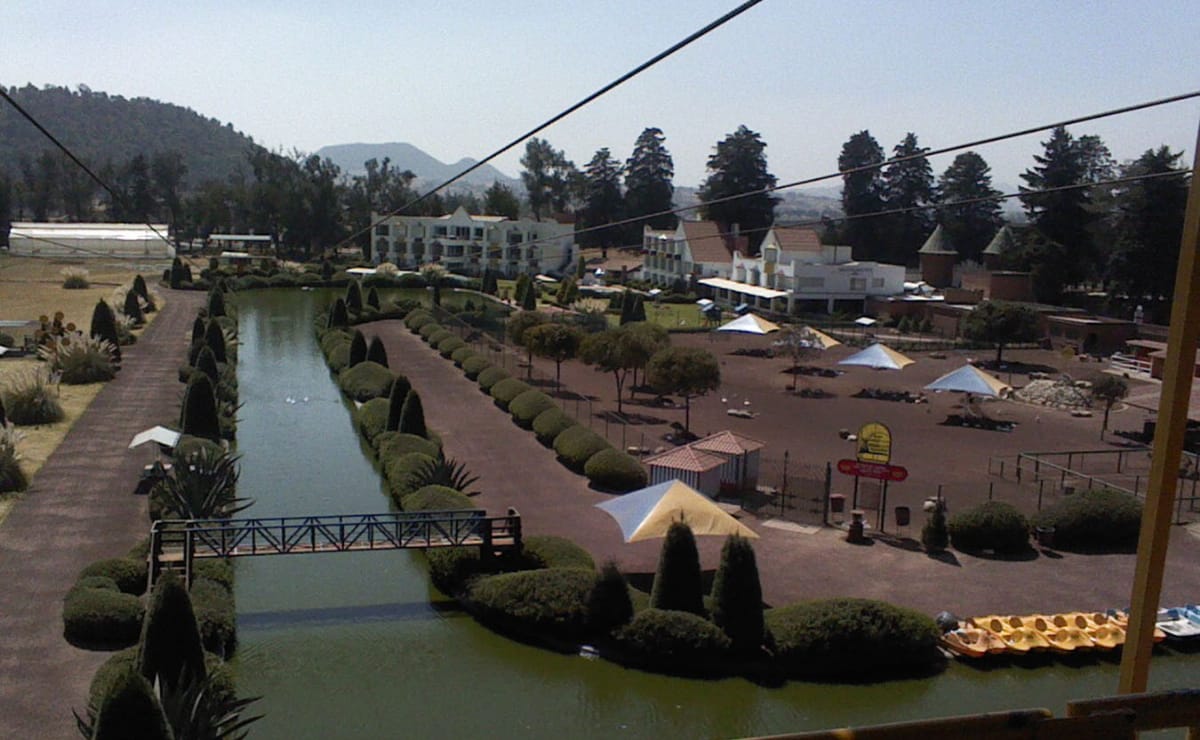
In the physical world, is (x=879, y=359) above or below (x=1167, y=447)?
below

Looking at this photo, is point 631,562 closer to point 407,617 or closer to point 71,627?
point 407,617

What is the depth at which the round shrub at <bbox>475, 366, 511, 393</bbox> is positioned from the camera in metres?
38.2

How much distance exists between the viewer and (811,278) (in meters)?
67.4

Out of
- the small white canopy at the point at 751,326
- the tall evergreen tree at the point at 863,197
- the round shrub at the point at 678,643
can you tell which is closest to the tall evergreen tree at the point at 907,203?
the tall evergreen tree at the point at 863,197

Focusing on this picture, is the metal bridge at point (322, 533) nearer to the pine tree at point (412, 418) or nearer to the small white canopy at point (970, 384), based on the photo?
the pine tree at point (412, 418)

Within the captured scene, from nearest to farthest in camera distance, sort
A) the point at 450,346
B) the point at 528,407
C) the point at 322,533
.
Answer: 1. the point at 322,533
2. the point at 528,407
3. the point at 450,346

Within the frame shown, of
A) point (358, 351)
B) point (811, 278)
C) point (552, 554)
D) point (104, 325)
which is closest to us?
point (552, 554)

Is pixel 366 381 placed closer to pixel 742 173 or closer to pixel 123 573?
pixel 123 573

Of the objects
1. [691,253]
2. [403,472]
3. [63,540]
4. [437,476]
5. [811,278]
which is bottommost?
[63,540]

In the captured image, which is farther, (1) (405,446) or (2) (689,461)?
(1) (405,446)

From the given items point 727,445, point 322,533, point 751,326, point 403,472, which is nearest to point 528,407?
point 403,472

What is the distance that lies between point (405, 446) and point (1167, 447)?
23452 mm

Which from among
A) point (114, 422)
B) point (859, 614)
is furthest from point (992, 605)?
point (114, 422)

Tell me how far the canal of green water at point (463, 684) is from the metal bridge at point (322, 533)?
1.04 metres
